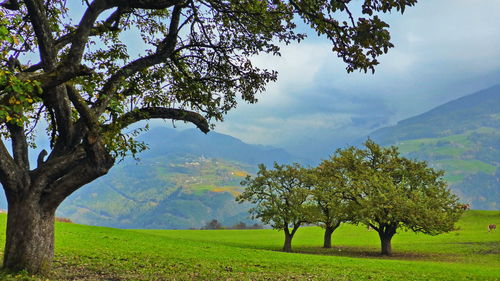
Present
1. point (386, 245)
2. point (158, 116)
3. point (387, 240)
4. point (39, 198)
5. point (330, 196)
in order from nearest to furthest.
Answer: point (39, 198) < point (158, 116) < point (386, 245) < point (387, 240) < point (330, 196)

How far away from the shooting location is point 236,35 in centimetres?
1922

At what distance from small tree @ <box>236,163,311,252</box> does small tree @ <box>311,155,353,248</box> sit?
1772 mm

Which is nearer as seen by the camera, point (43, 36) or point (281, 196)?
point (43, 36)

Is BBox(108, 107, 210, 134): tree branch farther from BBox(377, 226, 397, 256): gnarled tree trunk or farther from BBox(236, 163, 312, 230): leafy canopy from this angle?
BBox(377, 226, 397, 256): gnarled tree trunk

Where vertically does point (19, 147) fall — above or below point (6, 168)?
above

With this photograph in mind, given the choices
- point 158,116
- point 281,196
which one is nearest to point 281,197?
point 281,196

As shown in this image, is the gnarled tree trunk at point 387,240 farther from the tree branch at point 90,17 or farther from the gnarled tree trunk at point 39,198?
the tree branch at point 90,17

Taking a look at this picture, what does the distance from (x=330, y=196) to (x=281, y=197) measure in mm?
7848

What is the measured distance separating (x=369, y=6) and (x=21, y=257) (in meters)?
15.2

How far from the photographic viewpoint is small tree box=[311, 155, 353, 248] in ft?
184

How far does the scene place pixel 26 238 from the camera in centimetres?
1433

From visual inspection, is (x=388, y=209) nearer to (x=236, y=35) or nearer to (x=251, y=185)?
(x=251, y=185)

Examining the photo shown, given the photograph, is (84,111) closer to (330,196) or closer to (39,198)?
(39,198)

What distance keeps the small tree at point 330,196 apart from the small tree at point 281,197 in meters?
1.77
